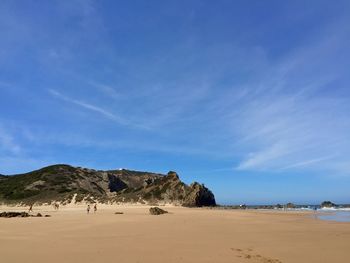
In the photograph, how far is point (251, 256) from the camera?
1204 cm

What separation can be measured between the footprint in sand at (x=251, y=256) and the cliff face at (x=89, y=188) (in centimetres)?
5890

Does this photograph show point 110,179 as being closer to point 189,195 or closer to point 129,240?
point 189,195

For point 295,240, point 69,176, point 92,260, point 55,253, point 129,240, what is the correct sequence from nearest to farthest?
1. point 92,260
2. point 55,253
3. point 129,240
4. point 295,240
5. point 69,176

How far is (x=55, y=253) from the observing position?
1159 cm

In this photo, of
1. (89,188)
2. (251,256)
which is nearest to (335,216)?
(251,256)

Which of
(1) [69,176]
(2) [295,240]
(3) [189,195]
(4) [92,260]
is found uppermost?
(1) [69,176]

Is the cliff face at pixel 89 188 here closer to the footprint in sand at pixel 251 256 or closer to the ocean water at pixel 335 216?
the ocean water at pixel 335 216

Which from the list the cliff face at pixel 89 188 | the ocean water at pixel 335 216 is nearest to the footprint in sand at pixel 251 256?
the ocean water at pixel 335 216

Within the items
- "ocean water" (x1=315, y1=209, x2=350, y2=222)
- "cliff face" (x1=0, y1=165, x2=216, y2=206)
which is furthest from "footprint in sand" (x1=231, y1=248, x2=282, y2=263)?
"cliff face" (x1=0, y1=165, x2=216, y2=206)

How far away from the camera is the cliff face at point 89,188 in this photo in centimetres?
7369

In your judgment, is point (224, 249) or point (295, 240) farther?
point (295, 240)

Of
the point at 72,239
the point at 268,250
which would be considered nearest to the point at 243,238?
the point at 268,250

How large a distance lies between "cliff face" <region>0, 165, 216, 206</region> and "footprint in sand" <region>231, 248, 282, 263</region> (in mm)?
58902

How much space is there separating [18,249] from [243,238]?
370 inches
